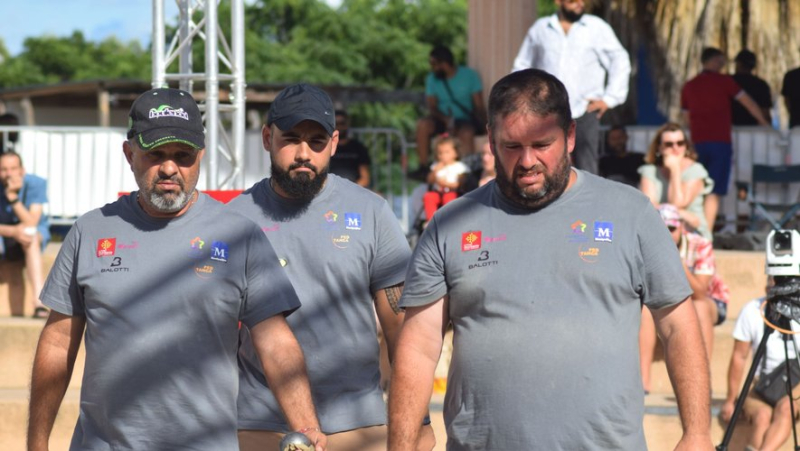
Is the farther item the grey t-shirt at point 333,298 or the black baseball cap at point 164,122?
the grey t-shirt at point 333,298

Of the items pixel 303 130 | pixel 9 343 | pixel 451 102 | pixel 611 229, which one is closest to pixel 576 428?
pixel 611 229

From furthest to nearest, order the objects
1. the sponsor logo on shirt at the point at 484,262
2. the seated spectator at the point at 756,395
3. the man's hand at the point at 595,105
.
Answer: the man's hand at the point at 595,105, the seated spectator at the point at 756,395, the sponsor logo on shirt at the point at 484,262

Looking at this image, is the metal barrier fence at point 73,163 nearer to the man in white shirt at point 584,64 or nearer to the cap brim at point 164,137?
the man in white shirt at point 584,64

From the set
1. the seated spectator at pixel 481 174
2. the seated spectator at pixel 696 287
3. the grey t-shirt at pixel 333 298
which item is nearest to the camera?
the grey t-shirt at pixel 333 298

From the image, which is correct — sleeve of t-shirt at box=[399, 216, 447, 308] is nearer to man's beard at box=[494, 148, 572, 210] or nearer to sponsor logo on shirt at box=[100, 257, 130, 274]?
man's beard at box=[494, 148, 572, 210]

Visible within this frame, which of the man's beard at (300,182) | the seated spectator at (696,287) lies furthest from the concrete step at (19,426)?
the man's beard at (300,182)

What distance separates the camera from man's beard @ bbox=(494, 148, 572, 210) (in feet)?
12.5

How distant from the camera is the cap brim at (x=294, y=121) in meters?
4.97

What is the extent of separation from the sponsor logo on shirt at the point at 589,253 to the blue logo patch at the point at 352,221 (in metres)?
1.36

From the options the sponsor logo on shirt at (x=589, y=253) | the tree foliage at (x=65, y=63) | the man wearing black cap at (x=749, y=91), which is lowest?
the sponsor logo on shirt at (x=589, y=253)

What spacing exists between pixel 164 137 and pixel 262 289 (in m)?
0.58

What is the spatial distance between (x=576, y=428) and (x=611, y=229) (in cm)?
60

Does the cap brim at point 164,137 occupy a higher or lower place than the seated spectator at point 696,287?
higher

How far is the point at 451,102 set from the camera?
41.8 ft
